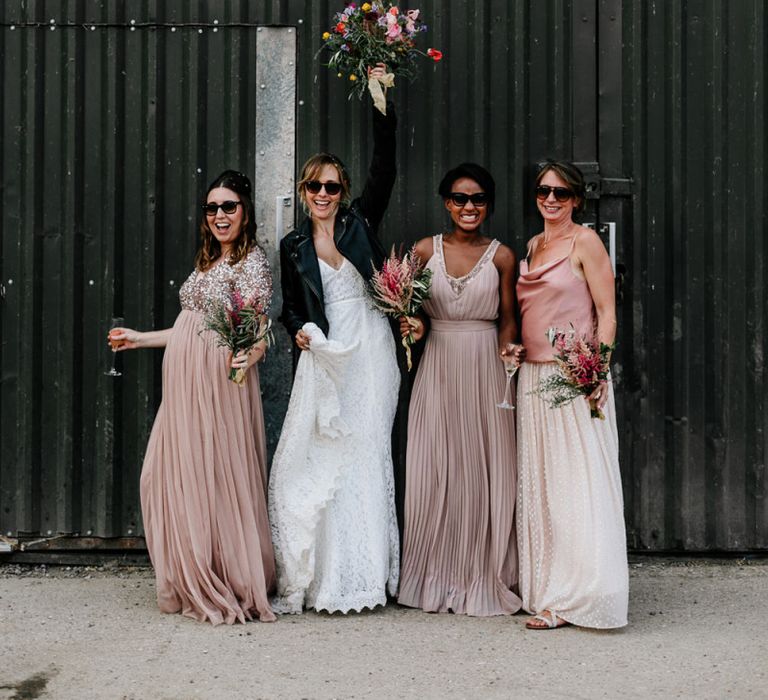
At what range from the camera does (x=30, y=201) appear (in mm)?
5805

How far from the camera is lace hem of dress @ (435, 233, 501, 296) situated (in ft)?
16.9

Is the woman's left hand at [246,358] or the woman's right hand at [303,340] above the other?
the woman's right hand at [303,340]

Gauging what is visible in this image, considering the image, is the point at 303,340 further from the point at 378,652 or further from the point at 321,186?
the point at 378,652

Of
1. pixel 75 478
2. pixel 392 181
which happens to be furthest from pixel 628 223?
pixel 75 478

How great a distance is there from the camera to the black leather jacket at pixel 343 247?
16.6 feet

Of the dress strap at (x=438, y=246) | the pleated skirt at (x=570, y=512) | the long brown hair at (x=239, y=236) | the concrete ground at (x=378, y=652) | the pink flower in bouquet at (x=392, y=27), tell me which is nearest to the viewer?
the concrete ground at (x=378, y=652)

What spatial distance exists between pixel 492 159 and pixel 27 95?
2.63m

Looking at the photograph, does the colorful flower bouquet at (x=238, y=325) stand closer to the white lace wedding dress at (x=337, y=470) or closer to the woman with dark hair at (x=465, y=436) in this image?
the white lace wedding dress at (x=337, y=470)

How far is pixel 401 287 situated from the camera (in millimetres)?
4930

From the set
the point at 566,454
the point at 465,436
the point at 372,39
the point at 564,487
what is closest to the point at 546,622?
the point at 564,487

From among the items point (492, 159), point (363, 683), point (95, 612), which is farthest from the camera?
point (492, 159)

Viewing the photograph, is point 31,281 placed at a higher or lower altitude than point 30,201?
lower

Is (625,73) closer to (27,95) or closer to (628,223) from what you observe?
(628,223)

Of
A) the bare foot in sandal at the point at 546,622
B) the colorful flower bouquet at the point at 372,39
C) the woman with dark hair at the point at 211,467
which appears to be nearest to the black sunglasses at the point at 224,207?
the woman with dark hair at the point at 211,467
